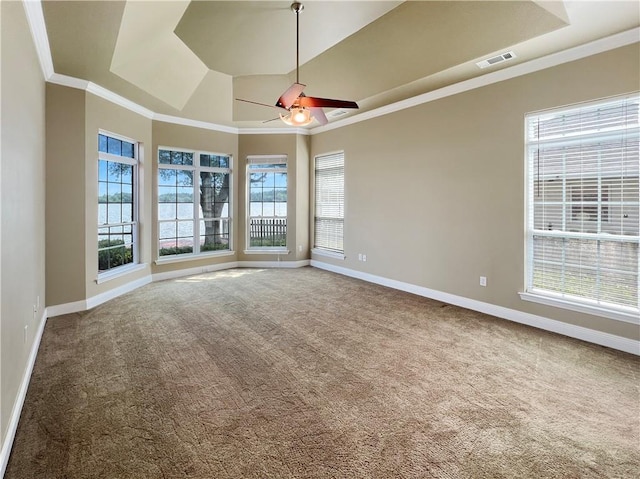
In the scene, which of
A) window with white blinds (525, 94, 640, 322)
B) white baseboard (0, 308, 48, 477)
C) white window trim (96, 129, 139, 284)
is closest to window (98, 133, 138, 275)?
white window trim (96, 129, 139, 284)

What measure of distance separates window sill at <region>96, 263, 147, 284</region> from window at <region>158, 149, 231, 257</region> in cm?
65

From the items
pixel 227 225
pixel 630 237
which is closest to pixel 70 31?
pixel 227 225

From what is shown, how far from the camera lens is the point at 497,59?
13.2 feet

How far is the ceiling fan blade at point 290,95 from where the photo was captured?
133 inches

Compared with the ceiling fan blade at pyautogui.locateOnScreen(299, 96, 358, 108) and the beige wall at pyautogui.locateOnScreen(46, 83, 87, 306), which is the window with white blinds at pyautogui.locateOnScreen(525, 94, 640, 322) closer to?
the ceiling fan blade at pyautogui.locateOnScreen(299, 96, 358, 108)

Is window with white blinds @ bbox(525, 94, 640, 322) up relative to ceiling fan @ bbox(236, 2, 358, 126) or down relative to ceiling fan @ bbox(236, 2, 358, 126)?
down

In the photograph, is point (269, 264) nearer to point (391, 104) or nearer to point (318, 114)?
point (391, 104)

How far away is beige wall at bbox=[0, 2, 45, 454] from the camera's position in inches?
85.0

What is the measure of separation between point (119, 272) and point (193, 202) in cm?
215

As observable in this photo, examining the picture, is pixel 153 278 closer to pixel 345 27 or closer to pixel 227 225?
pixel 227 225

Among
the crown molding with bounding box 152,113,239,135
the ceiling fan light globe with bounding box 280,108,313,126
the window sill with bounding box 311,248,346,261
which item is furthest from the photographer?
the window sill with bounding box 311,248,346,261

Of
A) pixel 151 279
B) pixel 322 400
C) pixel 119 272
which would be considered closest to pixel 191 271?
pixel 151 279

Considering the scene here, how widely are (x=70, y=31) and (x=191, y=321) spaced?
10.8ft

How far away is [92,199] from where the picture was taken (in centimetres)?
489
